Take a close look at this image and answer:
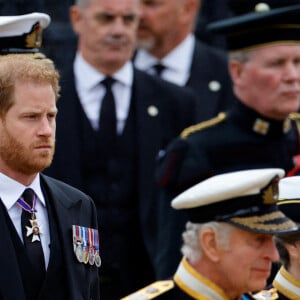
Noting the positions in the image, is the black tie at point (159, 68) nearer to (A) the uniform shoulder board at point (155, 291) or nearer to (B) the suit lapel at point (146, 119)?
(B) the suit lapel at point (146, 119)

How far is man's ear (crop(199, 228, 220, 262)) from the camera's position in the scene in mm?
6930

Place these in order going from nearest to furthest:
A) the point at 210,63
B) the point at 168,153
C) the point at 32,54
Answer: the point at 32,54 → the point at 168,153 → the point at 210,63

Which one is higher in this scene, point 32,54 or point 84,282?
point 32,54

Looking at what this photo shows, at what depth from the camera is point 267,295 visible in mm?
7438

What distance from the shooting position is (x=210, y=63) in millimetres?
10914

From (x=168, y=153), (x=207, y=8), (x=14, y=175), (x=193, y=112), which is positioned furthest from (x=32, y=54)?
(x=207, y=8)

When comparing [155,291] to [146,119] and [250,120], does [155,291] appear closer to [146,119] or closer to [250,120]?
[250,120]

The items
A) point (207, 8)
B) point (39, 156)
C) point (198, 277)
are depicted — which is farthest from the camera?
point (207, 8)

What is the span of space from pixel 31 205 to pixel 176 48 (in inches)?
187

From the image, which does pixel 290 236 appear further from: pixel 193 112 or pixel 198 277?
pixel 193 112

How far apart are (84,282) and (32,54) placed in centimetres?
126

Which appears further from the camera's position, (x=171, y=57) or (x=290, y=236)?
(x=171, y=57)

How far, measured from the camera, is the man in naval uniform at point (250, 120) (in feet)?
30.7

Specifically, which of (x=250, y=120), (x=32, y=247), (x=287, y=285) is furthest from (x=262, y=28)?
(x=32, y=247)
